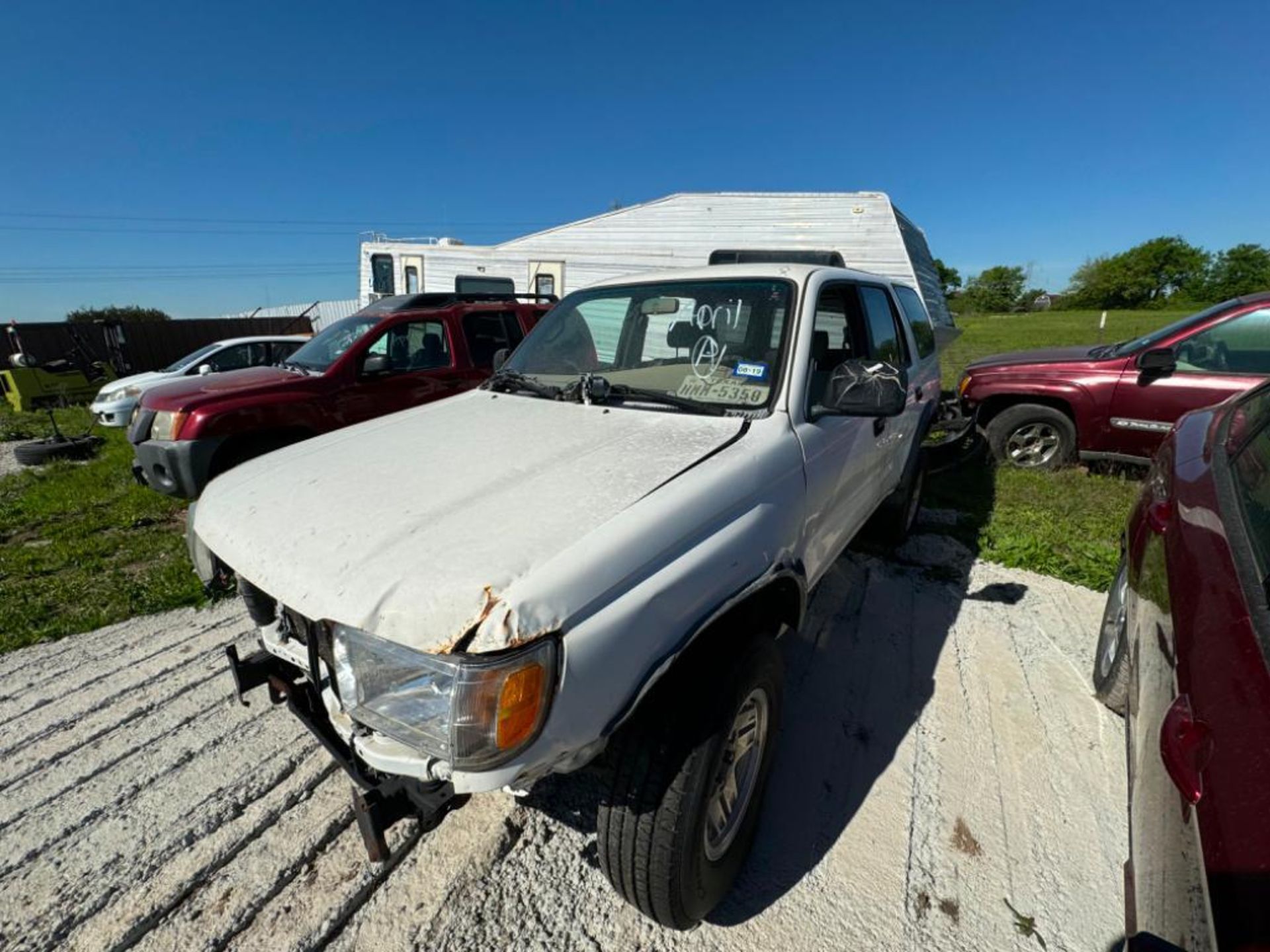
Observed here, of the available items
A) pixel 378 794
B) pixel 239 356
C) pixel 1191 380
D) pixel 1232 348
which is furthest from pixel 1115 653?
pixel 239 356

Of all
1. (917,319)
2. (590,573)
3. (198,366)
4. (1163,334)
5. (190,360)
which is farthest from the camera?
(190,360)

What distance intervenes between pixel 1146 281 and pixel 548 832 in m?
99.1

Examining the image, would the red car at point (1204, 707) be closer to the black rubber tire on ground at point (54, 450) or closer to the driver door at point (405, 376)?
the driver door at point (405, 376)

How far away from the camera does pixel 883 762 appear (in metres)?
2.34

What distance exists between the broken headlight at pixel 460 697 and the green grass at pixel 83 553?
3.35 m

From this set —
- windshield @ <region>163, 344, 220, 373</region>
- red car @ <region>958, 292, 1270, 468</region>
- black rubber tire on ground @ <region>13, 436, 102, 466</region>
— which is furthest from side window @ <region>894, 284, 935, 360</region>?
windshield @ <region>163, 344, 220, 373</region>

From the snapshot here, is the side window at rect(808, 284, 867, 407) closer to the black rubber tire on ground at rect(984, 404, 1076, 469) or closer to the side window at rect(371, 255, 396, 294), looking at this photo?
the black rubber tire on ground at rect(984, 404, 1076, 469)

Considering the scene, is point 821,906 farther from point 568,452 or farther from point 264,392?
point 264,392

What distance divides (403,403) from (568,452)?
4.19 m

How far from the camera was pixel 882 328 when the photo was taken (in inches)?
130

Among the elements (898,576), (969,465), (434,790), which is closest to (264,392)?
(434,790)

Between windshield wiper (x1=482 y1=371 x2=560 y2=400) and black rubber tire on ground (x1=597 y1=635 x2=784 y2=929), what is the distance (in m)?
1.42

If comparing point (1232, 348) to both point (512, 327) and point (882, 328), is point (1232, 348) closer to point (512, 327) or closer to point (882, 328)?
point (882, 328)

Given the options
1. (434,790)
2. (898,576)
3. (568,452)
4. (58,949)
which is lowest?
(58,949)
